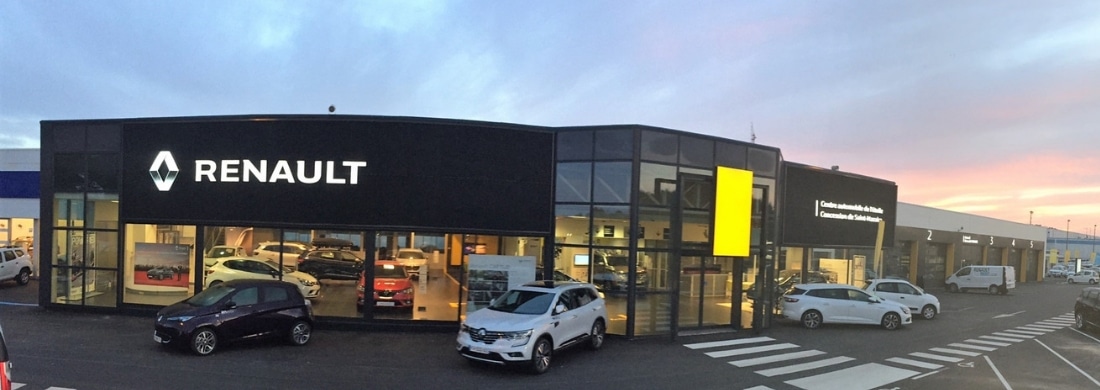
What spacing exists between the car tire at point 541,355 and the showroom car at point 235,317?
5822 millimetres

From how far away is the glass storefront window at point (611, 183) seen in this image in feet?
50.2

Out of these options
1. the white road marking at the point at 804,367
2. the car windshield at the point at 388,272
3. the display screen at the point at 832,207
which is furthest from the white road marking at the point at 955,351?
the car windshield at the point at 388,272

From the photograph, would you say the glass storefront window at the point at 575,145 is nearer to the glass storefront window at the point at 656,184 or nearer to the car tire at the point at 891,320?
the glass storefront window at the point at 656,184

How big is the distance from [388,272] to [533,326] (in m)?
6.35

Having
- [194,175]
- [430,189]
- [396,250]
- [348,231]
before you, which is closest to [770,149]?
[430,189]

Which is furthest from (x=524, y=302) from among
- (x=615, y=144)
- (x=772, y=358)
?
(x=772, y=358)

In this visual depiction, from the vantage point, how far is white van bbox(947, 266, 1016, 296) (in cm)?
3528

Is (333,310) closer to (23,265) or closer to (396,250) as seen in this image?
(396,250)

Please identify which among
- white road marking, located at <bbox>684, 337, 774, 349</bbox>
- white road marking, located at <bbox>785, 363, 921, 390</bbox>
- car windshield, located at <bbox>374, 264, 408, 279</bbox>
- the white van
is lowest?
the white van

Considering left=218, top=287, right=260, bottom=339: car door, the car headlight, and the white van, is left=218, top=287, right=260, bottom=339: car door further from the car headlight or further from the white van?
the white van

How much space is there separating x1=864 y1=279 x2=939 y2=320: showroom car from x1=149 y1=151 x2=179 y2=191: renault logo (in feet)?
81.2

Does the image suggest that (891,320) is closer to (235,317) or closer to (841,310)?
(841,310)

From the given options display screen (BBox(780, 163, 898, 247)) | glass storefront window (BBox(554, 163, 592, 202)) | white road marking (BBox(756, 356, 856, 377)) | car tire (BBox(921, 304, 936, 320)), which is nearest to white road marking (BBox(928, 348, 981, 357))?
white road marking (BBox(756, 356, 856, 377))

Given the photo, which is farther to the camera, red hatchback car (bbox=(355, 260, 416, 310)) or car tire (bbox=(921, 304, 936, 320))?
car tire (bbox=(921, 304, 936, 320))
